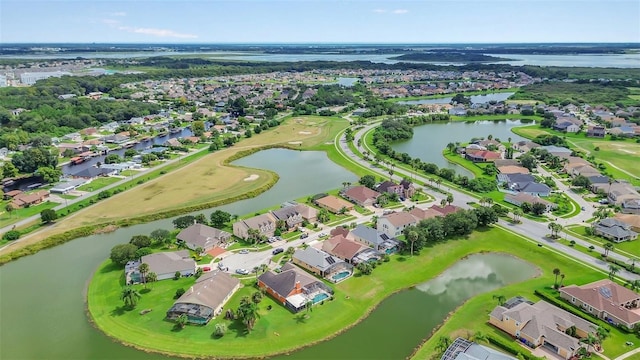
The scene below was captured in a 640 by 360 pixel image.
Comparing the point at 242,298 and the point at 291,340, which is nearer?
the point at 291,340

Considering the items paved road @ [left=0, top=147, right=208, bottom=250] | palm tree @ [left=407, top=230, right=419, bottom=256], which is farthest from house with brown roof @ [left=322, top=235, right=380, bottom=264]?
paved road @ [left=0, top=147, right=208, bottom=250]

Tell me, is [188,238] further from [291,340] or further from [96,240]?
[291,340]

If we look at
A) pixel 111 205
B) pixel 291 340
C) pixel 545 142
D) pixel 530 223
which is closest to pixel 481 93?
pixel 545 142

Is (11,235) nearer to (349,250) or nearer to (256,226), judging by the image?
(256,226)

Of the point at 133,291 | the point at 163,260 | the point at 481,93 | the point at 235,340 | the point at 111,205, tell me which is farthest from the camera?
the point at 481,93

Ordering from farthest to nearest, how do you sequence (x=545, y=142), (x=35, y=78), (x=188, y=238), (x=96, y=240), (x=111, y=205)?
(x=35, y=78) < (x=545, y=142) < (x=111, y=205) < (x=96, y=240) < (x=188, y=238)

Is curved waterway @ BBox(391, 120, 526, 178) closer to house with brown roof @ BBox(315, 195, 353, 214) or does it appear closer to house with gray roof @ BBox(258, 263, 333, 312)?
house with brown roof @ BBox(315, 195, 353, 214)
